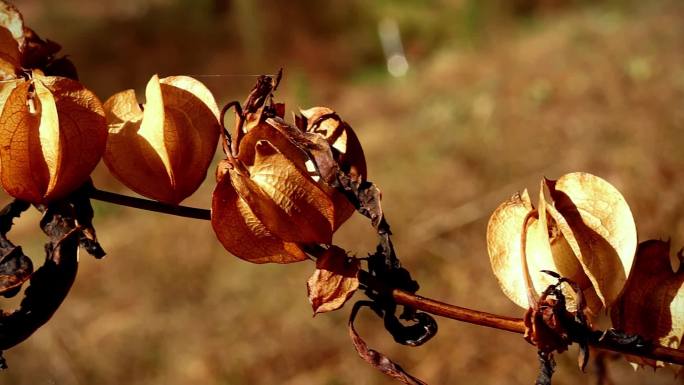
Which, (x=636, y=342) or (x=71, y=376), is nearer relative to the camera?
(x=636, y=342)

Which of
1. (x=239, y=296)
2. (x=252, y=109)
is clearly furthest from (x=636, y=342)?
(x=239, y=296)

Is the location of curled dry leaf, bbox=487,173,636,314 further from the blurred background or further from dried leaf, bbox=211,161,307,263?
the blurred background

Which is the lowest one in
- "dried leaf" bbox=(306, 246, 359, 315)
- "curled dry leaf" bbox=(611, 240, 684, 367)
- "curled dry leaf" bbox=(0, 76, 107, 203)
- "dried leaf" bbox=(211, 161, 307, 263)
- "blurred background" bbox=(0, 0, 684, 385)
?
"blurred background" bbox=(0, 0, 684, 385)

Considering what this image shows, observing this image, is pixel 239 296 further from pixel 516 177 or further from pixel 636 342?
pixel 636 342

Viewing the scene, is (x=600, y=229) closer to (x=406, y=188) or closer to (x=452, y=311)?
(x=452, y=311)

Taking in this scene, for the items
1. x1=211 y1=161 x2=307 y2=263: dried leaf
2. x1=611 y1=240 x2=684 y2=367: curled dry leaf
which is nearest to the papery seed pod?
x1=211 y1=161 x2=307 y2=263: dried leaf

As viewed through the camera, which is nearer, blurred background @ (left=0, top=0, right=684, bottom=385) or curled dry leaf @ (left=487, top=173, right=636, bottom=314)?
curled dry leaf @ (left=487, top=173, right=636, bottom=314)

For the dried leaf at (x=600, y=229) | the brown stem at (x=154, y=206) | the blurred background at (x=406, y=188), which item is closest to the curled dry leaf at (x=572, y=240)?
the dried leaf at (x=600, y=229)
